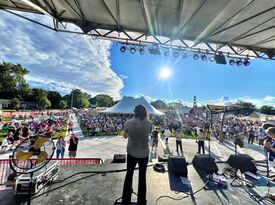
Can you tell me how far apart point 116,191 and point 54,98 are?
82201mm

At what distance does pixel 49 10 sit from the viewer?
4.95 meters

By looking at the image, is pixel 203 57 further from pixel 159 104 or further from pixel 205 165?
pixel 159 104

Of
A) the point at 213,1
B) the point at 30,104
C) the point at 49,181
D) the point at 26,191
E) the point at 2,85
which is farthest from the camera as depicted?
the point at 30,104

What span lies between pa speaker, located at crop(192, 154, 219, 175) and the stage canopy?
3.84m

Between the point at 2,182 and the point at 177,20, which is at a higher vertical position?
the point at 177,20

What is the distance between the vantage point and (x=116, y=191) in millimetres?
3041

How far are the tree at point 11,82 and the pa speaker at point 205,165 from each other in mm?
72566

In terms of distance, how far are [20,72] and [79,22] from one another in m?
75.6

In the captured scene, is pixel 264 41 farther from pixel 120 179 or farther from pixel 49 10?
pixel 49 10

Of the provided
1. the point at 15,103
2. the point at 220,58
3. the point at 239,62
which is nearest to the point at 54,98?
the point at 15,103

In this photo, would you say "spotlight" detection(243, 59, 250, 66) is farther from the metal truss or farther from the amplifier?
the amplifier

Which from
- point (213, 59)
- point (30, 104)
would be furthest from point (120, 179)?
point (30, 104)

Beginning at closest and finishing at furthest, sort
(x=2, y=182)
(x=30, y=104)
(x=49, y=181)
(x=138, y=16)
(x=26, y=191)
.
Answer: (x=26, y=191), (x=49, y=181), (x=138, y=16), (x=2, y=182), (x=30, y=104)

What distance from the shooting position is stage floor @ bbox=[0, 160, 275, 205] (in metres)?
2.72
